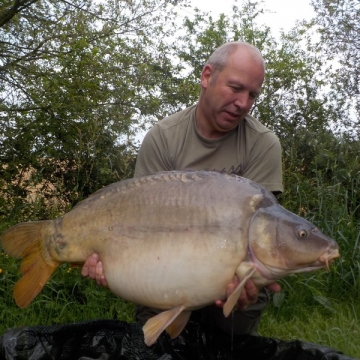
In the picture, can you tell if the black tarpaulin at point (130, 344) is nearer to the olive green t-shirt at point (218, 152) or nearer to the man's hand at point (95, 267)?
the man's hand at point (95, 267)

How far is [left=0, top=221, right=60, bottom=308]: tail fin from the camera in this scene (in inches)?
70.6

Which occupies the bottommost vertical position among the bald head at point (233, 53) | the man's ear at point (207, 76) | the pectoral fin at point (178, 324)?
the pectoral fin at point (178, 324)

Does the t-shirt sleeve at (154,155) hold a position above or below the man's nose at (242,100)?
below

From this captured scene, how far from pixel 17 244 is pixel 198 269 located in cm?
59

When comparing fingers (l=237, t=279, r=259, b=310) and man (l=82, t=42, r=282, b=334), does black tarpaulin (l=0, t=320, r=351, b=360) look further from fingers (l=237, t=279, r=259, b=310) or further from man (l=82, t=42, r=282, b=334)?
fingers (l=237, t=279, r=259, b=310)

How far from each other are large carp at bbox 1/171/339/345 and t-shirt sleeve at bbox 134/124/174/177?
48 cm

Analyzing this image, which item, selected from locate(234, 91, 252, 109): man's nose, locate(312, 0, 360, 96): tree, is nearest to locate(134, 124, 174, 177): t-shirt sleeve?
locate(234, 91, 252, 109): man's nose

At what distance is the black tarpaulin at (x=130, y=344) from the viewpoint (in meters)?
1.93

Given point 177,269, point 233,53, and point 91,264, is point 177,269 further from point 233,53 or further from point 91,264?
point 233,53

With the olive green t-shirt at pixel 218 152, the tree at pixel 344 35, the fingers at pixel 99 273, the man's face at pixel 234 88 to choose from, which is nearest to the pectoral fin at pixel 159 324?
the fingers at pixel 99 273

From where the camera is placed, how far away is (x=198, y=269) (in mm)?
1587

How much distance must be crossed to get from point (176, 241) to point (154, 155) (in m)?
0.70

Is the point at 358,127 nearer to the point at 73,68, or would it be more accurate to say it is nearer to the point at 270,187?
the point at 73,68

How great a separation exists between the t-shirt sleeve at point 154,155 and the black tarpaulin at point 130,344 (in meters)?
0.58
